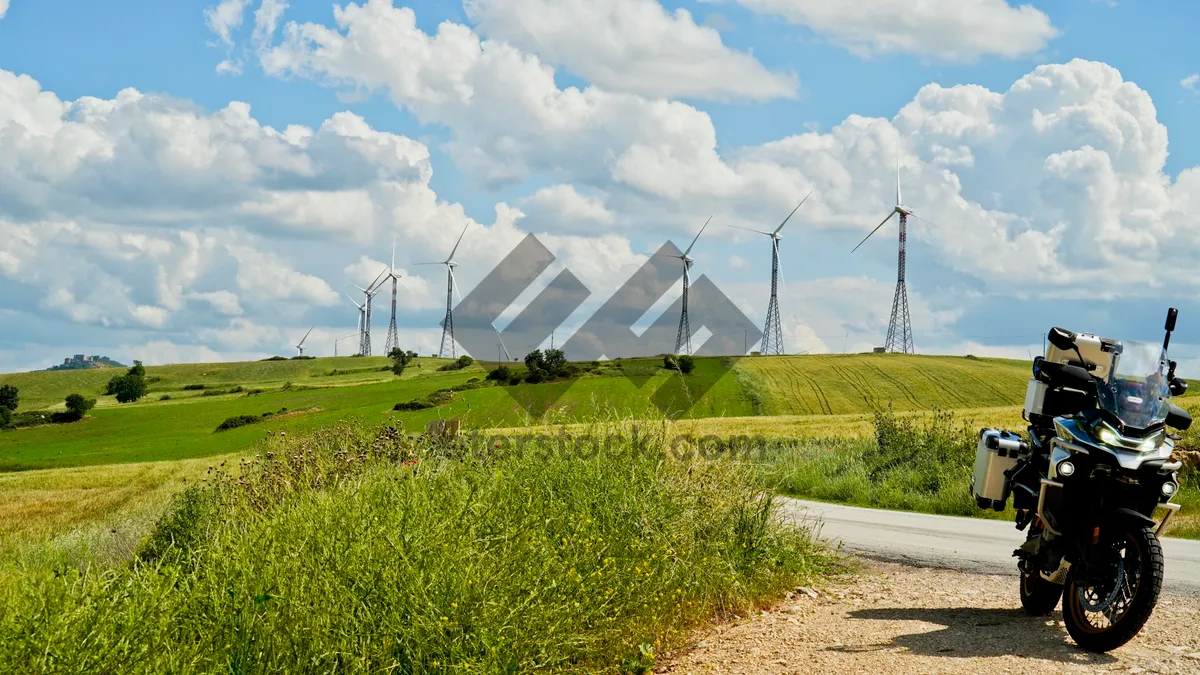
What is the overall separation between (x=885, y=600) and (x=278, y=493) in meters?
6.78

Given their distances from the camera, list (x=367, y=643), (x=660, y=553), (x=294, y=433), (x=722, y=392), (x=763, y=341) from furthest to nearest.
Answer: (x=763, y=341), (x=722, y=392), (x=294, y=433), (x=660, y=553), (x=367, y=643)

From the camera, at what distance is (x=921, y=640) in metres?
7.38

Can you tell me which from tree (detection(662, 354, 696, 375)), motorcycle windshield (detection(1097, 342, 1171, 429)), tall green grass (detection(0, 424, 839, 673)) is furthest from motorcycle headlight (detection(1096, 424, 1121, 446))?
tree (detection(662, 354, 696, 375))

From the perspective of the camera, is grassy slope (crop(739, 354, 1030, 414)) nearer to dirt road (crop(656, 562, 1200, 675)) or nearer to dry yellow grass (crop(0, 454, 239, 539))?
dry yellow grass (crop(0, 454, 239, 539))

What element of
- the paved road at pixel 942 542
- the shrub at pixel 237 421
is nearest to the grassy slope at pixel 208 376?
the shrub at pixel 237 421

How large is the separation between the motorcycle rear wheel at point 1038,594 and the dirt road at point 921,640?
10 cm

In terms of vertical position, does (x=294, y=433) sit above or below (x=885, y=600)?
above

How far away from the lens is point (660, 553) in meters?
8.24

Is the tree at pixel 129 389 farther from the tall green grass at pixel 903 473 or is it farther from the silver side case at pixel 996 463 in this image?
the silver side case at pixel 996 463

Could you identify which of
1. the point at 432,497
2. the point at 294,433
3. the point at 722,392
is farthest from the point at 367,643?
the point at 722,392

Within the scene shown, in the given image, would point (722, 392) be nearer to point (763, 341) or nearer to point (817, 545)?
point (763, 341)

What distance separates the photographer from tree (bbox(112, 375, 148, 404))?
106188 millimetres

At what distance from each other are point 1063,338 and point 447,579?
5.11m

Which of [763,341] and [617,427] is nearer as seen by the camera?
[617,427]
